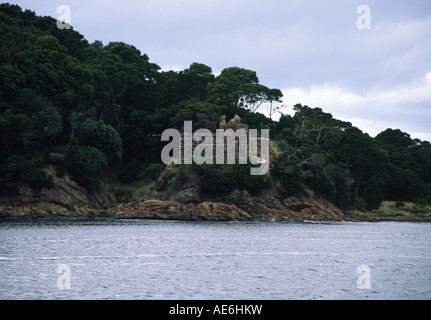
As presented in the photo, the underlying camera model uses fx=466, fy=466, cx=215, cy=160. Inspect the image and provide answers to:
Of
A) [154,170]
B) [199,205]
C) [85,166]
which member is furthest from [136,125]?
[199,205]

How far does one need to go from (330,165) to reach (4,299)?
240 ft

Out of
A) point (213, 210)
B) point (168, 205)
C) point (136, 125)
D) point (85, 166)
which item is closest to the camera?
point (85, 166)

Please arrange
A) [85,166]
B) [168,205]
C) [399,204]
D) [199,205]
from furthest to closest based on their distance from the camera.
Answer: [399,204] < [168,205] < [199,205] < [85,166]

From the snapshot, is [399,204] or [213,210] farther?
[399,204]

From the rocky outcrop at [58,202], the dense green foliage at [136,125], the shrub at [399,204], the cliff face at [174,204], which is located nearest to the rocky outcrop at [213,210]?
the cliff face at [174,204]

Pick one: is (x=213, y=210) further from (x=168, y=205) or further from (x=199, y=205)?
(x=168, y=205)

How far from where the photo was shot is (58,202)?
65.4 meters

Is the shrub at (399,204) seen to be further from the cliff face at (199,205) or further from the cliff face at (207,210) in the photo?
the cliff face at (207,210)

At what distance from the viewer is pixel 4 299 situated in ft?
65.6

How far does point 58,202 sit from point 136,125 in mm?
25728

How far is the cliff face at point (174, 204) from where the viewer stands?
2594 inches

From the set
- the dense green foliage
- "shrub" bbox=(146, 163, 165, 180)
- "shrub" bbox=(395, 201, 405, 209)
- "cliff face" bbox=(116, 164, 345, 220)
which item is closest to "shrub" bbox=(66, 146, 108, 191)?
the dense green foliage

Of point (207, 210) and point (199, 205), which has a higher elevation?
point (199, 205)
